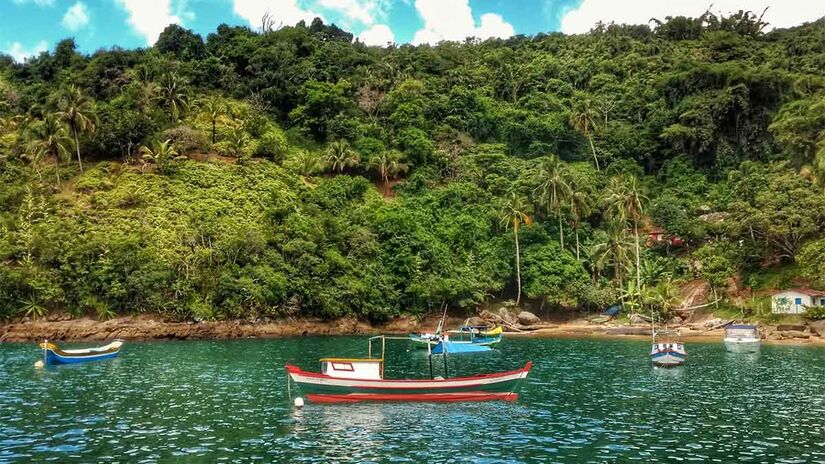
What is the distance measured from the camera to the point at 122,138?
100750 mm

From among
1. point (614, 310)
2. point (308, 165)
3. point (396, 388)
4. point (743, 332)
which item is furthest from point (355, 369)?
point (308, 165)

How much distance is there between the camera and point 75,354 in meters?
55.6

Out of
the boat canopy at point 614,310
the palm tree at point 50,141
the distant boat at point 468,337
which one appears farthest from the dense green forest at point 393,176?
the distant boat at point 468,337

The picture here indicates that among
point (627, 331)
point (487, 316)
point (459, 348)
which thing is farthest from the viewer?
point (487, 316)

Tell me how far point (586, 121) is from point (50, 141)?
3700 inches

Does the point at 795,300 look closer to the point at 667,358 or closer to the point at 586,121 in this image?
the point at 667,358

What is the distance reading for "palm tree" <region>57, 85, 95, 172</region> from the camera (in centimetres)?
9419

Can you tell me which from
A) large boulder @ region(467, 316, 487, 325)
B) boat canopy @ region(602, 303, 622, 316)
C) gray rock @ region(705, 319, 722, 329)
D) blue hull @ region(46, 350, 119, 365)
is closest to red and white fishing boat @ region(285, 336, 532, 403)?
blue hull @ region(46, 350, 119, 365)

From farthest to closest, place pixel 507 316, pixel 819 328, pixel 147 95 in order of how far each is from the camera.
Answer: pixel 147 95, pixel 507 316, pixel 819 328

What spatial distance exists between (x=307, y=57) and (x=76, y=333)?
81.5 meters

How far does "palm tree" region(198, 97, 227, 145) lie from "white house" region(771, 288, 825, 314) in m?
93.1

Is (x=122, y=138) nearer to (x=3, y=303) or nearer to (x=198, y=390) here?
(x=3, y=303)

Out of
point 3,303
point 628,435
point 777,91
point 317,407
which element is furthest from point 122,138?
point 777,91

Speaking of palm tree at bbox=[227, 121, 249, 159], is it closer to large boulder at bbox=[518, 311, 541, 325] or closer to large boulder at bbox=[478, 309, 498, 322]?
large boulder at bbox=[478, 309, 498, 322]
